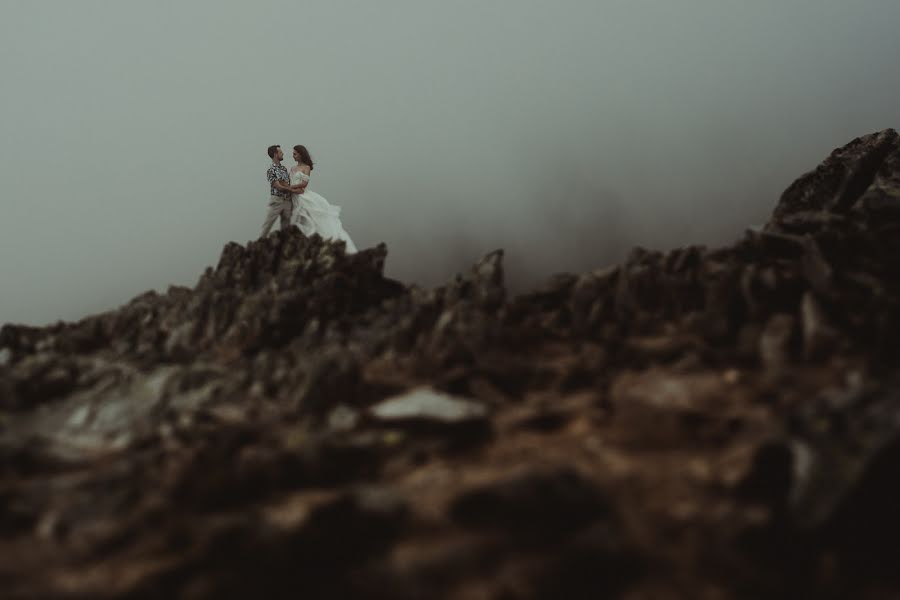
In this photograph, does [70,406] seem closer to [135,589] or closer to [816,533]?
[135,589]

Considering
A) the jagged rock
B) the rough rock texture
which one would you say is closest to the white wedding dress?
the rough rock texture

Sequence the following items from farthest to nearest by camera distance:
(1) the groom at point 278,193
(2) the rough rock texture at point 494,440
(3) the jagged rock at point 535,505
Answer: (1) the groom at point 278,193 → (3) the jagged rock at point 535,505 → (2) the rough rock texture at point 494,440

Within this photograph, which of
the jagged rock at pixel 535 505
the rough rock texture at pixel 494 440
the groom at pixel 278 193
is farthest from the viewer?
the groom at pixel 278 193

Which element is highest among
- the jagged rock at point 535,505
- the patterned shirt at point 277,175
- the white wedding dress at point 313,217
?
the patterned shirt at point 277,175

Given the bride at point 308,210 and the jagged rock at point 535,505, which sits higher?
the bride at point 308,210

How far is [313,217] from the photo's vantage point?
131 feet

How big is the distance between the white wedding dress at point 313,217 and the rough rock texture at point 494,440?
36.2 feet

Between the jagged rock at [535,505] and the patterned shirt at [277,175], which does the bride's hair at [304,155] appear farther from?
the jagged rock at [535,505]

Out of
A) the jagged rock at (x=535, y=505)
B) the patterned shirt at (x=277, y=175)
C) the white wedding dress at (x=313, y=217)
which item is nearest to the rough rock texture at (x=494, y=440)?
the jagged rock at (x=535, y=505)

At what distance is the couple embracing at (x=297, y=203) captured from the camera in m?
38.7

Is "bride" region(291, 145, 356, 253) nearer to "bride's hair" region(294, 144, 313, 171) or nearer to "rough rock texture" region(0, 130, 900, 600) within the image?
"bride's hair" region(294, 144, 313, 171)

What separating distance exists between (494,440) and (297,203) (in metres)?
28.1

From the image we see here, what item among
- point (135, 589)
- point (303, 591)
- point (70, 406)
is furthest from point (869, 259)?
point (70, 406)

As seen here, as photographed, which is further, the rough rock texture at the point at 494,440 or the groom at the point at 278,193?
the groom at the point at 278,193
